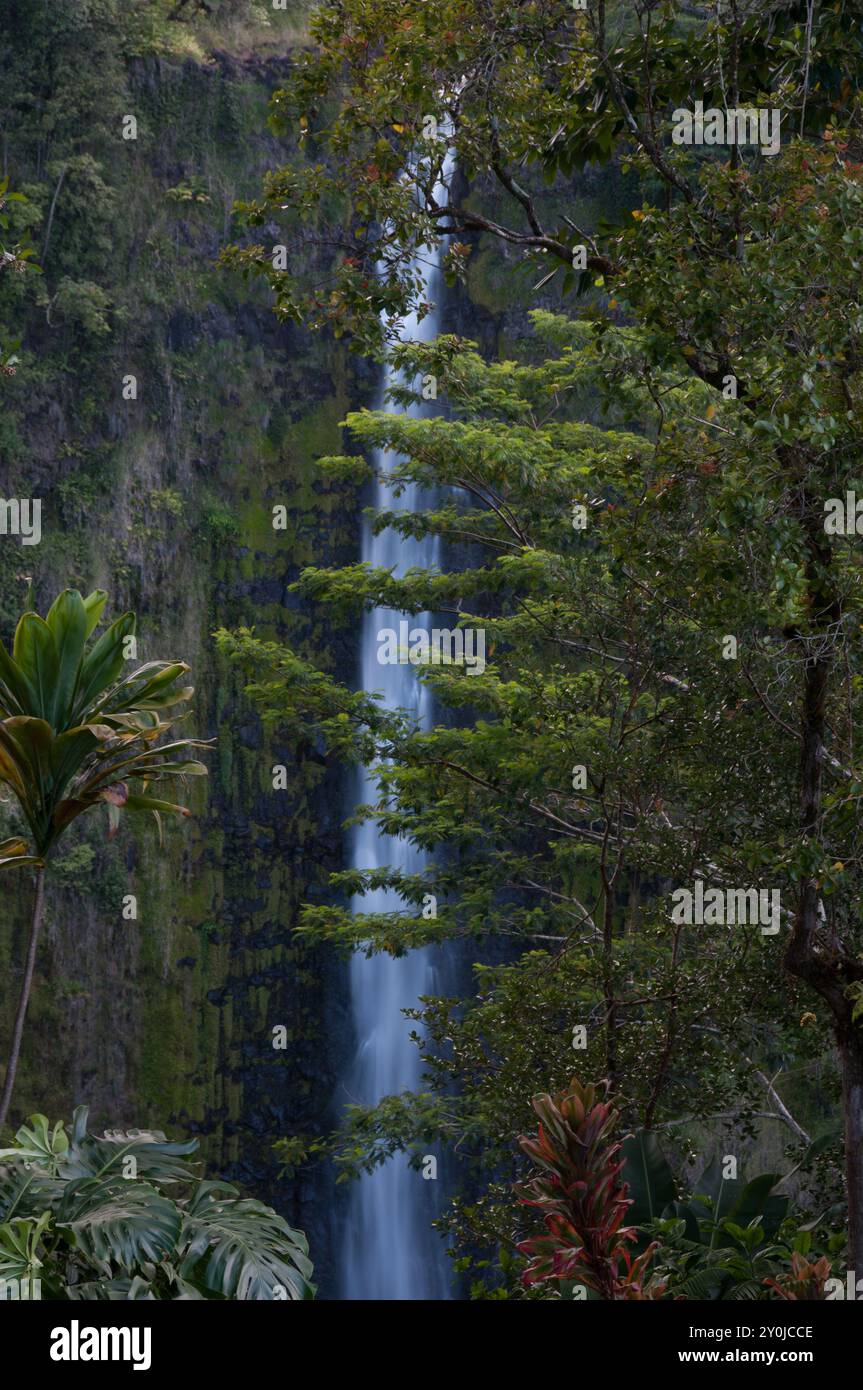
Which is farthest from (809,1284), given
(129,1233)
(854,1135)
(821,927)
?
(129,1233)

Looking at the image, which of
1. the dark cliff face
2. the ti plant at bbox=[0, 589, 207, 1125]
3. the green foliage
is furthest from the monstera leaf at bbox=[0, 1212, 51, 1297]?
the dark cliff face

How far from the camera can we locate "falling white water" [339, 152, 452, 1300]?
13625mm

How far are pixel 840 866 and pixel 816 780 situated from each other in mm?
547

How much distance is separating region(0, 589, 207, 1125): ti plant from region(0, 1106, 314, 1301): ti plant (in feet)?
1.50

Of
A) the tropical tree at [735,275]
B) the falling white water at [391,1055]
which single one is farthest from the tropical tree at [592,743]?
the falling white water at [391,1055]

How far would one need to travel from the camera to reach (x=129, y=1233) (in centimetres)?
449

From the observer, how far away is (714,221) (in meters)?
5.48

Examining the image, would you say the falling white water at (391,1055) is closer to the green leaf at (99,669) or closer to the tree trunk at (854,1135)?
the green leaf at (99,669)

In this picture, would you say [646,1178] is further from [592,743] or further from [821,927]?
[592,743]

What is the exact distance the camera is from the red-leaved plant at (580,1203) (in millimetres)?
3469

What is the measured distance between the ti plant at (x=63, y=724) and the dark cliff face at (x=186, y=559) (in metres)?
8.61
